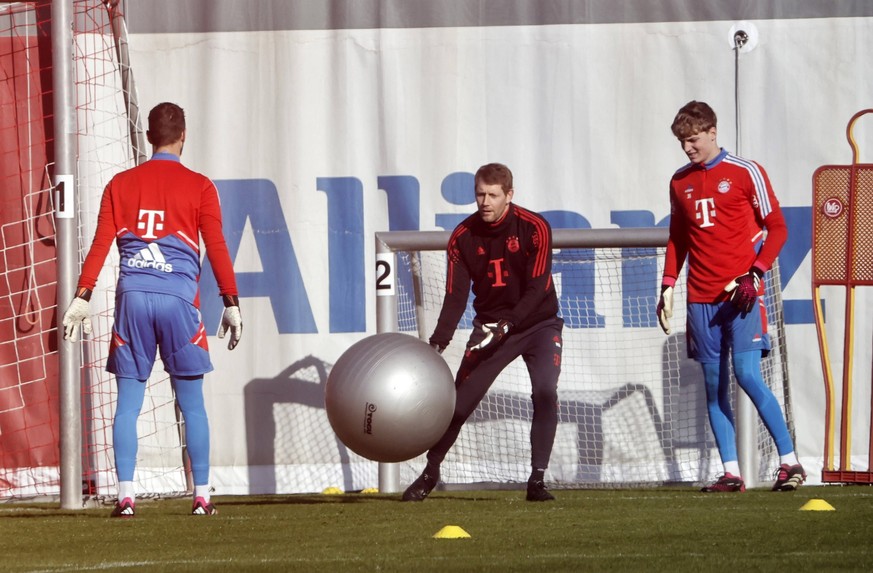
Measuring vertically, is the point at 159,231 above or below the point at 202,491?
above

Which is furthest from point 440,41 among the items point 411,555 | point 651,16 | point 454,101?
point 411,555

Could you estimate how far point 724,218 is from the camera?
6.84 m

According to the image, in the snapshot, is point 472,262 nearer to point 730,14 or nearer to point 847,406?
point 847,406

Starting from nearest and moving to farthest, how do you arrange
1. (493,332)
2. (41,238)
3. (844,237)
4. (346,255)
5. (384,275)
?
(493,332) < (844,237) < (384,275) < (41,238) < (346,255)

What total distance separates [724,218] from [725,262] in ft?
Answer: 0.75

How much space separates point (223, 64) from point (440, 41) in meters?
1.41

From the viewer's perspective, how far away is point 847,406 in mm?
7465

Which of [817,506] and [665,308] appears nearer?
[817,506]

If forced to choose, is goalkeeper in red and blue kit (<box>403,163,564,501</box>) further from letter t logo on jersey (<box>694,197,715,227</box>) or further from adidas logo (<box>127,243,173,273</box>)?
adidas logo (<box>127,243,173,273</box>)

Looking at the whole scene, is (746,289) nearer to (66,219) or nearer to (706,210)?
(706,210)

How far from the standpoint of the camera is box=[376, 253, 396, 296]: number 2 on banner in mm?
7741

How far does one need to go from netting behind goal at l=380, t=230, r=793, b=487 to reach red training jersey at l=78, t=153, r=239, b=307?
2.50 metres

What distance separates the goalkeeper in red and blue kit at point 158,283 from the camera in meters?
5.92

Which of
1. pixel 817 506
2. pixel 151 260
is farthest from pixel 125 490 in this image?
pixel 817 506
